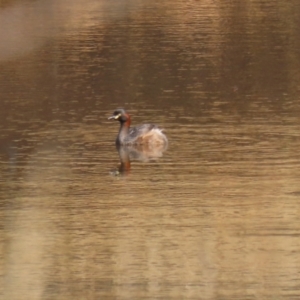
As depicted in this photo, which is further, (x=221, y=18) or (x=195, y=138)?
(x=221, y=18)

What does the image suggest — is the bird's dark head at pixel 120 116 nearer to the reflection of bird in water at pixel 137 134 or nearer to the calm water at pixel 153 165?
the reflection of bird in water at pixel 137 134

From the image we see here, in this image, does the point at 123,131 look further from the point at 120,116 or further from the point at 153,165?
the point at 153,165

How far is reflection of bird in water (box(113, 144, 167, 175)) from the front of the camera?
14.1 metres

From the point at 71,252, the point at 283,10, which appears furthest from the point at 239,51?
the point at 71,252

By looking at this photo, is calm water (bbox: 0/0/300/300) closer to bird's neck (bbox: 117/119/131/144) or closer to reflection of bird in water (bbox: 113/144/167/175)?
reflection of bird in water (bbox: 113/144/167/175)

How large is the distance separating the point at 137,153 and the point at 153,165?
44.7 inches

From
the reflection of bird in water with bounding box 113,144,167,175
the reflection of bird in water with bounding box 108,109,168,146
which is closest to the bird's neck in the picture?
the reflection of bird in water with bounding box 108,109,168,146

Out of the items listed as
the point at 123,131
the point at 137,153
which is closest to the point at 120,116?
the point at 123,131

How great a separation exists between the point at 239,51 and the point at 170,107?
16.5ft

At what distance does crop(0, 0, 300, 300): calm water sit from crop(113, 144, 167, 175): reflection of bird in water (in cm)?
3

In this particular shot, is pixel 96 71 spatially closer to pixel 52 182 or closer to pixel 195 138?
pixel 195 138

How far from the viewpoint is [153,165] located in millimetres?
13617

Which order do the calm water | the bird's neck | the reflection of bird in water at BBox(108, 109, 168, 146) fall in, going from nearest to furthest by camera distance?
the calm water, the reflection of bird in water at BBox(108, 109, 168, 146), the bird's neck

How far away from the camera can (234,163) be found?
1330 cm
